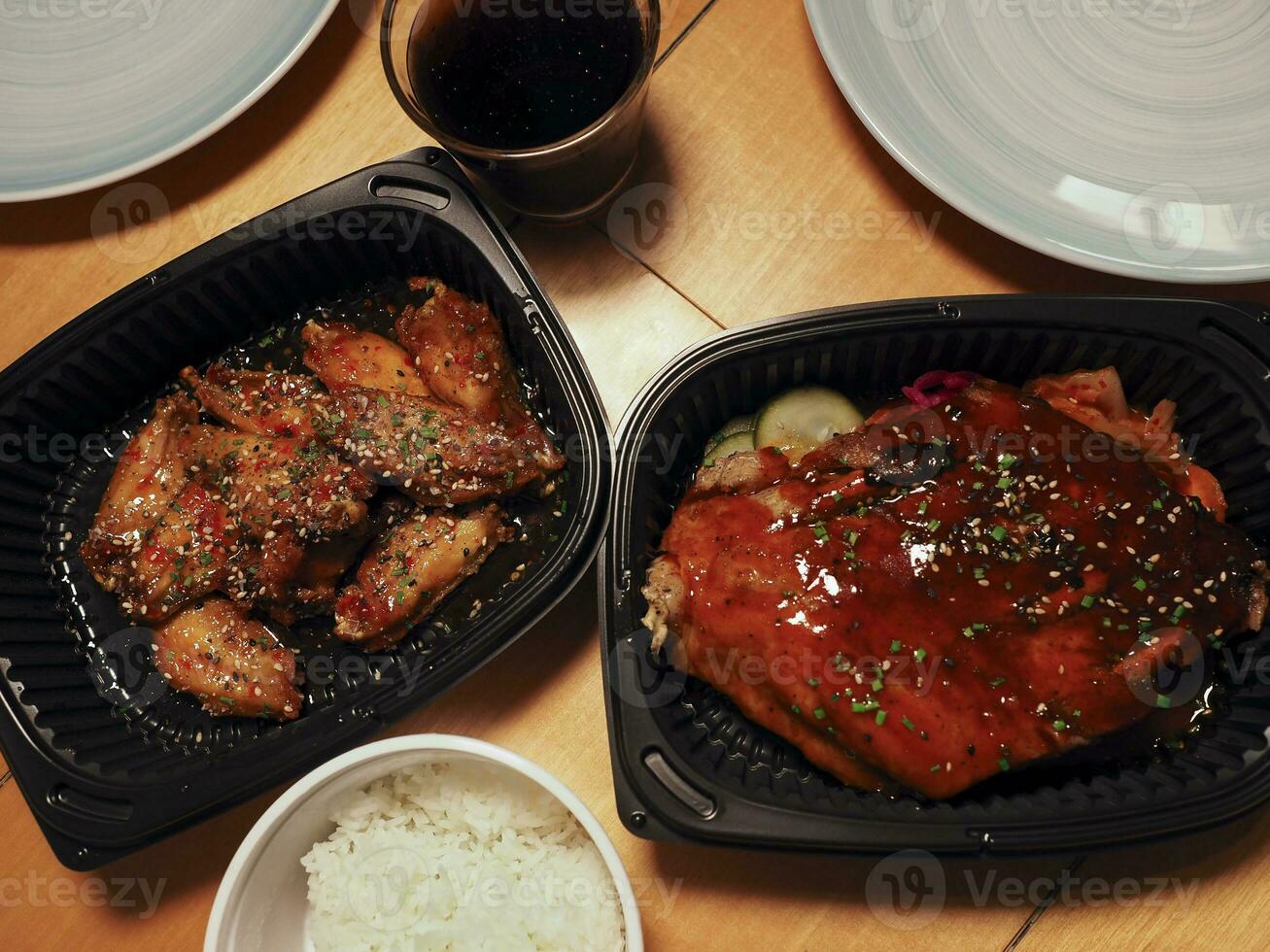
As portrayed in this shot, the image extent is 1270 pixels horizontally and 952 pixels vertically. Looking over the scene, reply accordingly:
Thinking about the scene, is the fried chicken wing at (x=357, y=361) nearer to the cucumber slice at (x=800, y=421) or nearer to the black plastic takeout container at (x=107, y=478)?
the black plastic takeout container at (x=107, y=478)

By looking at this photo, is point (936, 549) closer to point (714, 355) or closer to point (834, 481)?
point (834, 481)

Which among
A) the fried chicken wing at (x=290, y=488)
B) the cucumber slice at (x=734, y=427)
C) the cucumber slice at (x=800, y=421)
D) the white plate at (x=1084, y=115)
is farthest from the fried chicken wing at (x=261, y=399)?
the white plate at (x=1084, y=115)

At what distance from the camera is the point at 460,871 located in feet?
6.00

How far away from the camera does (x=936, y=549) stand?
1738mm

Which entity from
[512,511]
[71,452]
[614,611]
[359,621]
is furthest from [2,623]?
[614,611]

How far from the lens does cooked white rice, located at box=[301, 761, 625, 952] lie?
5.84ft
